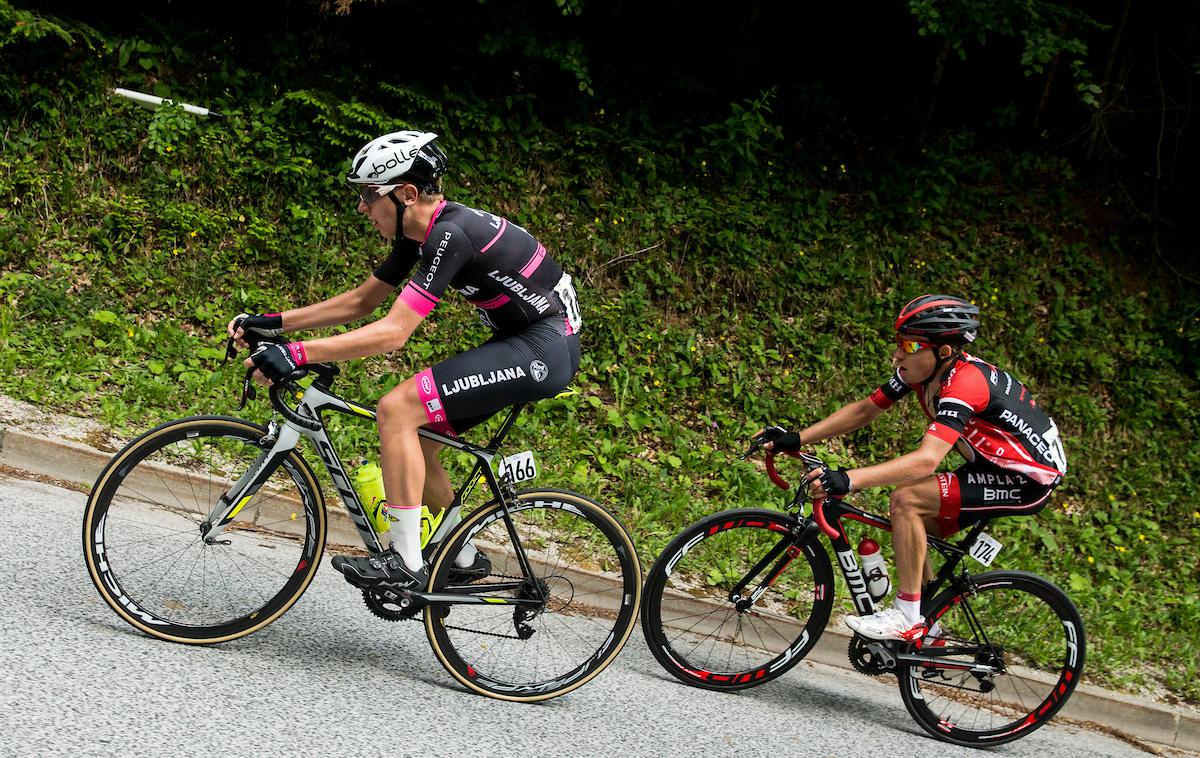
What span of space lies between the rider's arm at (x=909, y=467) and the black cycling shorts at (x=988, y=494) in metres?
0.33

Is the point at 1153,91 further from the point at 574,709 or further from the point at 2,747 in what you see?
the point at 2,747

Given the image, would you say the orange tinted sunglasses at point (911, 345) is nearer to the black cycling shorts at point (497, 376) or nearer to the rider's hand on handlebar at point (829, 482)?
the rider's hand on handlebar at point (829, 482)

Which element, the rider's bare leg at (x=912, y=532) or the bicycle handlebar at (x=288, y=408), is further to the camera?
the rider's bare leg at (x=912, y=532)

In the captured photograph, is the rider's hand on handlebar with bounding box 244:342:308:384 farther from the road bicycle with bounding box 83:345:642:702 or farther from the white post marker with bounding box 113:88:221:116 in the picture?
the white post marker with bounding box 113:88:221:116

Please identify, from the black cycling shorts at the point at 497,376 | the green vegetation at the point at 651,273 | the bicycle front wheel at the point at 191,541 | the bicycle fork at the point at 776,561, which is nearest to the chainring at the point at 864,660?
the bicycle fork at the point at 776,561

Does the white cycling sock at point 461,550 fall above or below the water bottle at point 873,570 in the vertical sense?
below

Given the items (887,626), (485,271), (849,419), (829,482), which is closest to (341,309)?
(485,271)

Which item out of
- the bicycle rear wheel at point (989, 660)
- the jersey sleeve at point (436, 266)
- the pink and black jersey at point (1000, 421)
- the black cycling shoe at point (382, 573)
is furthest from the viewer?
the bicycle rear wheel at point (989, 660)

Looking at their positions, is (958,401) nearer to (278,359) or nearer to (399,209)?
(399,209)

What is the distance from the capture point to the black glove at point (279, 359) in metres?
3.99

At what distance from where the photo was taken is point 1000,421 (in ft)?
16.1

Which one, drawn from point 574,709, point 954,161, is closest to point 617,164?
point 954,161

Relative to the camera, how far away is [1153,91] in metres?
12.1

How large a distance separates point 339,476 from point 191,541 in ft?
2.44
